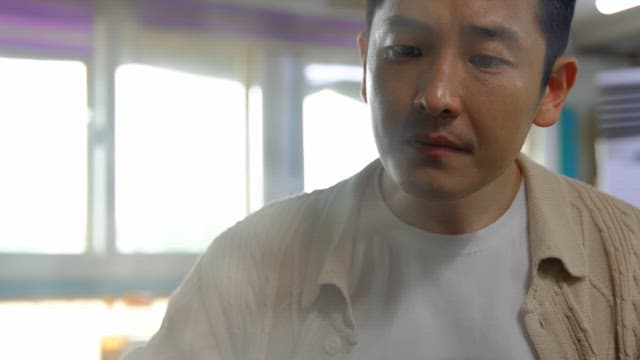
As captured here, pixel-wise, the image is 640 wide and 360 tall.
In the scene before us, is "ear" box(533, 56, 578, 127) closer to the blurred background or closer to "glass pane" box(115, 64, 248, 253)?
the blurred background

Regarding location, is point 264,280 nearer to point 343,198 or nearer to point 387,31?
point 343,198

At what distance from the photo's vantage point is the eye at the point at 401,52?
576 mm

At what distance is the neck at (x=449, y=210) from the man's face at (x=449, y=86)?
0.08 meters

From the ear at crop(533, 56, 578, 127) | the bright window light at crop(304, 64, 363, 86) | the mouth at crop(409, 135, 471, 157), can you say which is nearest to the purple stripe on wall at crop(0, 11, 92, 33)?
the bright window light at crop(304, 64, 363, 86)

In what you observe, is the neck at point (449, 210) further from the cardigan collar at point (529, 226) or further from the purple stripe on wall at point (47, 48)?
the purple stripe on wall at point (47, 48)

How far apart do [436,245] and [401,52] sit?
0.21m

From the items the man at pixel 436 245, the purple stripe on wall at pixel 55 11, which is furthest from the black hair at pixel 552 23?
the purple stripe on wall at pixel 55 11

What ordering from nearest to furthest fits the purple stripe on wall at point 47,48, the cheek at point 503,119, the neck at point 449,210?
the purple stripe on wall at point 47,48 → the cheek at point 503,119 → the neck at point 449,210

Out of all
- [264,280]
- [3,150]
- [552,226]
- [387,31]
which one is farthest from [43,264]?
[552,226]

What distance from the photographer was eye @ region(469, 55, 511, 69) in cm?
57

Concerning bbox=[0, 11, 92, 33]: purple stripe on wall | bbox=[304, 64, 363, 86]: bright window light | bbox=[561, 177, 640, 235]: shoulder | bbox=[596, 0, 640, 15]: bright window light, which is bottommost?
bbox=[561, 177, 640, 235]: shoulder

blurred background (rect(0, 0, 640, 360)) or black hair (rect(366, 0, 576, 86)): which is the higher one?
black hair (rect(366, 0, 576, 86))

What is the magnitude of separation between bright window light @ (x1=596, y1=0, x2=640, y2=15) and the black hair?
0.04m

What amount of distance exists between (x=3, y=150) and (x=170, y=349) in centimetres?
22
